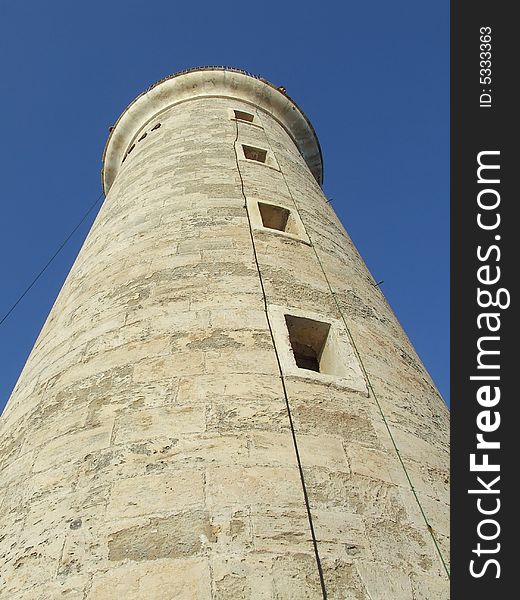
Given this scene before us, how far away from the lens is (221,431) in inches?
137

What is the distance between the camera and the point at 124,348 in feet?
14.2

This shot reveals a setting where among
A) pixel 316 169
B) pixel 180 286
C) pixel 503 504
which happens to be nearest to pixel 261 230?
pixel 180 286

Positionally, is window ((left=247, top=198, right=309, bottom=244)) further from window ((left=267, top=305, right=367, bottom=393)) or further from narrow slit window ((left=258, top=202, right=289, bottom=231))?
A: window ((left=267, top=305, right=367, bottom=393))

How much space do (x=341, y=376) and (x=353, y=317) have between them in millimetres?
875

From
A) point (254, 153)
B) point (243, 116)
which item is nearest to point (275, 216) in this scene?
point (254, 153)

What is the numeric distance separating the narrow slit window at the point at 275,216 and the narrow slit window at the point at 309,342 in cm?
212

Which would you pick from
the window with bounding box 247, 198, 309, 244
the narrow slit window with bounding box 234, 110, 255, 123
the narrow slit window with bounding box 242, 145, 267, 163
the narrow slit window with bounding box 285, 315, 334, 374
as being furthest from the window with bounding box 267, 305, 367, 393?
the narrow slit window with bounding box 234, 110, 255, 123

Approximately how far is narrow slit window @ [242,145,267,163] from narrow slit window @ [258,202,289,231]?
2170 millimetres

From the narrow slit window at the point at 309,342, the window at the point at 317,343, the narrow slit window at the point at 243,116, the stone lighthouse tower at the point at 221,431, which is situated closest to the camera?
the stone lighthouse tower at the point at 221,431

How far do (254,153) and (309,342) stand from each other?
4602 millimetres

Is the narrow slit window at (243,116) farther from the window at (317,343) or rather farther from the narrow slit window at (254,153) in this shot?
the window at (317,343)

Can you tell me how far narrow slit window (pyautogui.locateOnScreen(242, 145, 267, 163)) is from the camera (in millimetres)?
8672

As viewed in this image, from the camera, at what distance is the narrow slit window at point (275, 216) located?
668 centimetres

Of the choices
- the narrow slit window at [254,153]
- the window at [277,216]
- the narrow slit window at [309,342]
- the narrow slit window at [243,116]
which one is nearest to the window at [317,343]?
the narrow slit window at [309,342]
